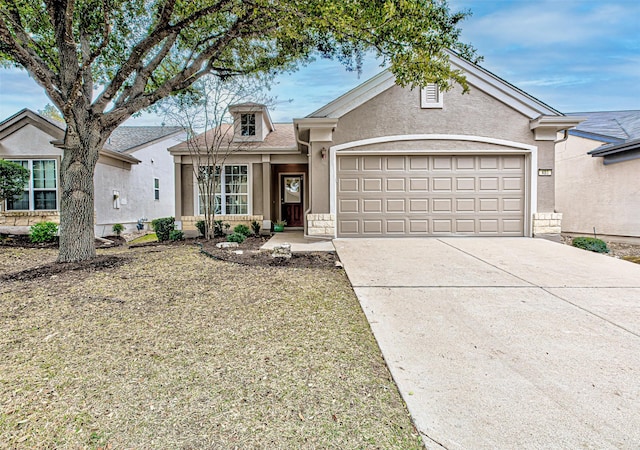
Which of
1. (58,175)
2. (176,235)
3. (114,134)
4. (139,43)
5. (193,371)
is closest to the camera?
(193,371)

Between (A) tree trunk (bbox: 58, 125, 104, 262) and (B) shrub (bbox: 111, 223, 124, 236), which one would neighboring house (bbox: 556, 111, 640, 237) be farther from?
(B) shrub (bbox: 111, 223, 124, 236)

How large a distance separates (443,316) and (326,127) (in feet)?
21.7

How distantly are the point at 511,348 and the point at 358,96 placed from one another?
7.72 meters

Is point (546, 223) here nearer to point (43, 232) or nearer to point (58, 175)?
point (43, 232)

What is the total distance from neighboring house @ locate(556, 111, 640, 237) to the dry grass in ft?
37.2

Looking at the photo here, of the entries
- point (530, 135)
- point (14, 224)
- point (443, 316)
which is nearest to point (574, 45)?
point (530, 135)

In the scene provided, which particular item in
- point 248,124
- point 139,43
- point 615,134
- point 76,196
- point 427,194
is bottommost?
point 76,196

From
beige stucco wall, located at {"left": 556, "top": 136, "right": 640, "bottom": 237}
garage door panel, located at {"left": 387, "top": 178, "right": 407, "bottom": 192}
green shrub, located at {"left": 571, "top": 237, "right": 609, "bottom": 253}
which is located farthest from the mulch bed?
beige stucco wall, located at {"left": 556, "top": 136, "right": 640, "bottom": 237}

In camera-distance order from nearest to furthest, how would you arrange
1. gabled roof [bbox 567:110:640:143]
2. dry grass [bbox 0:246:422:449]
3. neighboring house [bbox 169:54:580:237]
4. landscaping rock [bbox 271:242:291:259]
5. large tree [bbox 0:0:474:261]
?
dry grass [bbox 0:246:422:449] → large tree [bbox 0:0:474:261] → landscaping rock [bbox 271:242:291:259] → neighboring house [bbox 169:54:580:237] → gabled roof [bbox 567:110:640:143]

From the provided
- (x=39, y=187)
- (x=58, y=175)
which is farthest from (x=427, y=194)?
(x=39, y=187)

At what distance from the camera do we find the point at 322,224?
9.62 m

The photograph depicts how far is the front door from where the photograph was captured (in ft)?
47.4

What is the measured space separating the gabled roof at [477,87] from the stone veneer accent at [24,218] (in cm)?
1035

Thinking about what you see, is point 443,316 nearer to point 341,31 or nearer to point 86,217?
point 341,31
